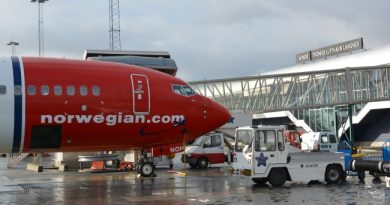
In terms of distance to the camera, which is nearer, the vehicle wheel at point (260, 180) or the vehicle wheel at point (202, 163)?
the vehicle wheel at point (260, 180)

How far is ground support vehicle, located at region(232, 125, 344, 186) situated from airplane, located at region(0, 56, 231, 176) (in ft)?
9.27

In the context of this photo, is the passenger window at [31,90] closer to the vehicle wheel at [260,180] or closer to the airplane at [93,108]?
the airplane at [93,108]

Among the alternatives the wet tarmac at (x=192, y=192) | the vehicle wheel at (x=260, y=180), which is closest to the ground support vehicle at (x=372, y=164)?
the wet tarmac at (x=192, y=192)

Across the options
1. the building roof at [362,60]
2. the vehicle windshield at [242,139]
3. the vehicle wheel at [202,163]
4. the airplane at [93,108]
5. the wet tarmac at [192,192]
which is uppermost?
Result: the building roof at [362,60]

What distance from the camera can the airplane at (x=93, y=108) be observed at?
1805 cm

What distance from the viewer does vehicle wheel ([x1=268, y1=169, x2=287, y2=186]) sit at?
18719mm

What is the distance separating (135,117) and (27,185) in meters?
5.54

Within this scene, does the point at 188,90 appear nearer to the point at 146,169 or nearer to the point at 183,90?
the point at 183,90

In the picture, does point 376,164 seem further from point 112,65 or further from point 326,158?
point 112,65

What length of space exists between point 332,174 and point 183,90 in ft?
22.1

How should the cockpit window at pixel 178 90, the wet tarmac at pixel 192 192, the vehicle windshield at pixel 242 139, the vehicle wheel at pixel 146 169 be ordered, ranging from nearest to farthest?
the wet tarmac at pixel 192 192
the vehicle windshield at pixel 242 139
the cockpit window at pixel 178 90
the vehicle wheel at pixel 146 169

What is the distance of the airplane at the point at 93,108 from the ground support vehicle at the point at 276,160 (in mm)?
2824

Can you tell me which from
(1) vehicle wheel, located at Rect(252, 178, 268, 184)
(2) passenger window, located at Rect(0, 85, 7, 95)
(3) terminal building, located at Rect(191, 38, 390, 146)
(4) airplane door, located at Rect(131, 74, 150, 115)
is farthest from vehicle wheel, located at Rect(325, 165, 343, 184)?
(3) terminal building, located at Rect(191, 38, 390, 146)

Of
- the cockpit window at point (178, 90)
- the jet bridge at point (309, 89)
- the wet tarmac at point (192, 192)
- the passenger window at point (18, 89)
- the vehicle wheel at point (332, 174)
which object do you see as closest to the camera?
the wet tarmac at point (192, 192)
